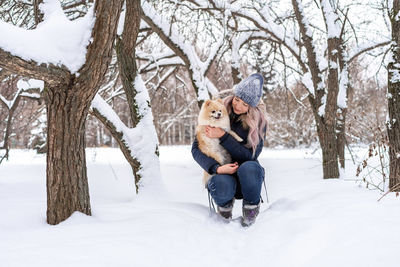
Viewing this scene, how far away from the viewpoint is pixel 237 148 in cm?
286

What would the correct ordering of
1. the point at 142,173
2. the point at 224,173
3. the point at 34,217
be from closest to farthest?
1. the point at 34,217
2. the point at 224,173
3. the point at 142,173

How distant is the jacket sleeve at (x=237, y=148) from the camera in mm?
2826

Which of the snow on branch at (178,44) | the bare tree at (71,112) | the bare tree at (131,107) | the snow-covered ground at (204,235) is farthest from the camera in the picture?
the snow on branch at (178,44)

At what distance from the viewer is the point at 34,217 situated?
221 centimetres

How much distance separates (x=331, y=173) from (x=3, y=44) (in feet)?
15.1

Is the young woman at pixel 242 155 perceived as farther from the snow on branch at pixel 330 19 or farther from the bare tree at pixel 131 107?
the snow on branch at pixel 330 19

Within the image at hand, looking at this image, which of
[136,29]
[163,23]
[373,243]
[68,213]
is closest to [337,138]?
[163,23]

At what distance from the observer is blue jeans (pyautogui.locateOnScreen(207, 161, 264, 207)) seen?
2.72 metres

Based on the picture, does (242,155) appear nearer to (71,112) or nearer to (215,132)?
(215,132)

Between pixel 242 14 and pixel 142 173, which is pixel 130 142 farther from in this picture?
pixel 242 14

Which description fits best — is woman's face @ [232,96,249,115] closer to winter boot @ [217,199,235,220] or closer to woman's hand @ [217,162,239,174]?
woman's hand @ [217,162,239,174]

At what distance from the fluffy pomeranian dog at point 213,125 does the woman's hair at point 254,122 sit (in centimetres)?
9

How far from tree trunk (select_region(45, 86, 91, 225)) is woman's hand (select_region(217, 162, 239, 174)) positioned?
43.7 inches

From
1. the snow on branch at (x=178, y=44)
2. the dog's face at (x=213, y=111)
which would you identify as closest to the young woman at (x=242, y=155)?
the dog's face at (x=213, y=111)
